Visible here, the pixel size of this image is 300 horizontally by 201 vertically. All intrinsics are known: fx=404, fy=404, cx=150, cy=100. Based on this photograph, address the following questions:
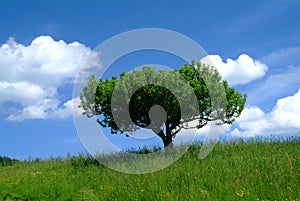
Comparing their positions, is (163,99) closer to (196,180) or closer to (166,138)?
(166,138)

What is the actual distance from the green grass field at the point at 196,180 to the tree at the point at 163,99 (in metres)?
2.58

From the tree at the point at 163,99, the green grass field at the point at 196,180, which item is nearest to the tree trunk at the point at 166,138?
the tree at the point at 163,99

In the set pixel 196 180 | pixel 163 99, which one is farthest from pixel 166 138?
pixel 196 180

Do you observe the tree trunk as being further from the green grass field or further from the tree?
the green grass field

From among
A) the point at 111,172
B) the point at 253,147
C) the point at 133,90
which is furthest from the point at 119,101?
the point at 253,147

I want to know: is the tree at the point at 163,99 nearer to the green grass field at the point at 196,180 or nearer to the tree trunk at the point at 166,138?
the tree trunk at the point at 166,138

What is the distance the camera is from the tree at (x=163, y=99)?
1895 centimetres

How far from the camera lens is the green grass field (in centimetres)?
1014

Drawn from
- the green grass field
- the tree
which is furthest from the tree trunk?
the green grass field

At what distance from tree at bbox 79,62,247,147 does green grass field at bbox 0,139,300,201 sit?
2.58 m

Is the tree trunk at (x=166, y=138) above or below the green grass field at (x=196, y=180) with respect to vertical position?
above

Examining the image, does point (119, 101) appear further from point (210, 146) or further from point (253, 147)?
point (253, 147)

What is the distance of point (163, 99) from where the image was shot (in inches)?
752

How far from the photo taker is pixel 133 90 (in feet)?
62.0
